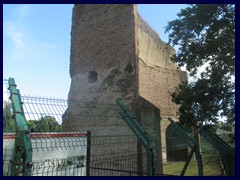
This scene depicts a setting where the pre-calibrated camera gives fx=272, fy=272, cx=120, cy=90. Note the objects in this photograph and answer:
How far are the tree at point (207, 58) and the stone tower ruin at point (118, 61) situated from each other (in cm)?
207

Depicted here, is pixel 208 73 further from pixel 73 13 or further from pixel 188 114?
pixel 73 13

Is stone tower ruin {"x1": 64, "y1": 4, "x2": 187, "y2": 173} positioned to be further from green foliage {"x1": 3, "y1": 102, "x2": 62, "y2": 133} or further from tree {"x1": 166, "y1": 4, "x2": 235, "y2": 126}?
green foliage {"x1": 3, "y1": 102, "x2": 62, "y2": 133}

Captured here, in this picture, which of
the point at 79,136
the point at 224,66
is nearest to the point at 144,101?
the point at 224,66

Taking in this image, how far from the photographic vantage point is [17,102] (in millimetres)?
4461

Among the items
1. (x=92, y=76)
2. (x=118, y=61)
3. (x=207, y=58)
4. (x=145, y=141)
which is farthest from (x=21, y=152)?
(x=92, y=76)

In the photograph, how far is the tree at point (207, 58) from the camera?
924cm

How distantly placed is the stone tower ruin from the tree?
Answer: 2.07 metres

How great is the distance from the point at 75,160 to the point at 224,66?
6462 millimetres

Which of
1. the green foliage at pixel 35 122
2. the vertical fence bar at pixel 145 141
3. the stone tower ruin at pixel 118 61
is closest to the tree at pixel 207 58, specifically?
the stone tower ruin at pixel 118 61

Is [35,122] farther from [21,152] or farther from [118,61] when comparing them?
[118,61]

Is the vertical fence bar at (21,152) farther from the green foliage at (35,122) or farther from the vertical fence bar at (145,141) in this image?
the vertical fence bar at (145,141)

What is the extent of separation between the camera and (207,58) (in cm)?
1022

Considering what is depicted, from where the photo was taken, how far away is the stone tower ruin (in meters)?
12.8

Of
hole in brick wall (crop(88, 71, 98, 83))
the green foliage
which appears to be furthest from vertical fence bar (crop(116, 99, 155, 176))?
hole in brick wall (crop(88, 71, 98, 83))
